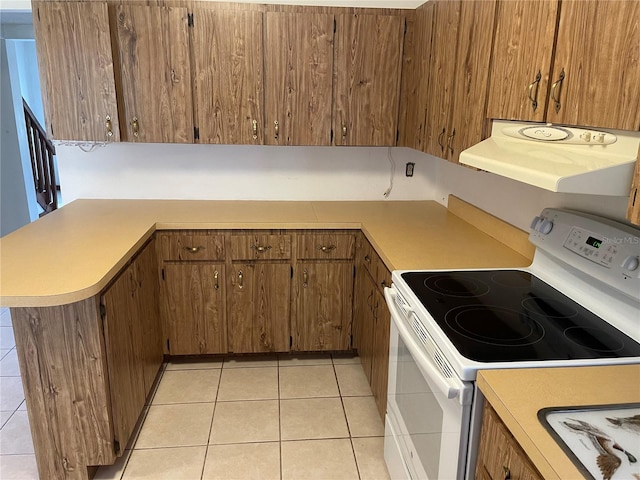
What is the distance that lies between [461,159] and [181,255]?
5.23ft

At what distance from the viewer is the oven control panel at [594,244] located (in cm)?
136

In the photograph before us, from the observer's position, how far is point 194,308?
2.71 metres

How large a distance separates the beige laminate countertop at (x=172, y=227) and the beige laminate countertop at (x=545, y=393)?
786 mm

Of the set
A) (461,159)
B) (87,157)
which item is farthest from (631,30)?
(87,157)

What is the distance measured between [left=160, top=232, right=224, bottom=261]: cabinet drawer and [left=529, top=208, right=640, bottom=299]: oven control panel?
1.60m

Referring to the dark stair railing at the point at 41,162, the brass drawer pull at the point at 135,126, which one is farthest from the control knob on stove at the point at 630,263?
the dark stair railing at the point at 41,162

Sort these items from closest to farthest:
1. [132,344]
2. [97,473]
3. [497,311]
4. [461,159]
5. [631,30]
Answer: [631,30]
[497,311]
[461,159]
[97,473]
[132,344]

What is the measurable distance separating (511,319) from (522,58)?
86cm

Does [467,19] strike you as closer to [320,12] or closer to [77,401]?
[320,12]

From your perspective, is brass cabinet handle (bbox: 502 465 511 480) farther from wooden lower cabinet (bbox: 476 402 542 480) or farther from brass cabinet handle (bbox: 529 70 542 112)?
brass cabinet handle (bbox: 529 70 542 112)

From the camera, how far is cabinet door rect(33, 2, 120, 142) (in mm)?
2438

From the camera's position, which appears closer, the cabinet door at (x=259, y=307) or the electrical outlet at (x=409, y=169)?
the cabinet door at (x=259, y=307)

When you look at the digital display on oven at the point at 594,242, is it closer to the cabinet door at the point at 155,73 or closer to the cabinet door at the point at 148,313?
the cabinet door at the point at 148,313

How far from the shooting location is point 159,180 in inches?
120
